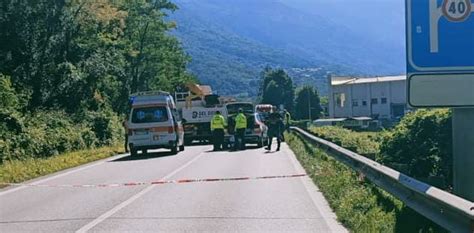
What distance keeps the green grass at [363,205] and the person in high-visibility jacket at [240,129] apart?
14.5 m

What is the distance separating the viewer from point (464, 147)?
6.07 meters

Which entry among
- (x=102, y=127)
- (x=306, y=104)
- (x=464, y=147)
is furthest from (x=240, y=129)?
(x=306, y=104)

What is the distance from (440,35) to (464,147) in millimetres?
987

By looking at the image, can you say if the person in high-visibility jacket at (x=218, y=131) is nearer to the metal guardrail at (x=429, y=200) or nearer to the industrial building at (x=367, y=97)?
the metal guardrail at (x=429, y=200)

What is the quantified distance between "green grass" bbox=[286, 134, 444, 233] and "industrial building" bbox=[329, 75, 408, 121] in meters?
96.4

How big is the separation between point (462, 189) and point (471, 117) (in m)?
0.66

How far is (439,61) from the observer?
20.2 ft

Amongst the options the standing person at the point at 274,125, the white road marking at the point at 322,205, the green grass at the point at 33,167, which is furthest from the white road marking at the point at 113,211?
the standing person at the point at 274,125

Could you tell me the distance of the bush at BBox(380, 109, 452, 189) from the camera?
41.1 ft

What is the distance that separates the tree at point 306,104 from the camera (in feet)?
394

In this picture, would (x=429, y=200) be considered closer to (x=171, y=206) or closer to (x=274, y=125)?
(x=171, y=206)

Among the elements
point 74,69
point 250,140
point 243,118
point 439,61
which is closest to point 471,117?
point 439,61

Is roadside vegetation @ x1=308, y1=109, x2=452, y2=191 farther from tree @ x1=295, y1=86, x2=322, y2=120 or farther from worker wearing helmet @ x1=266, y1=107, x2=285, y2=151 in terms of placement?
tree @ x1=295, y1=86, x2=322, y2=120

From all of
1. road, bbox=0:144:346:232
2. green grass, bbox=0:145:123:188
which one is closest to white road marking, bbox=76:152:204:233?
road, bbox=0:144:346:232
